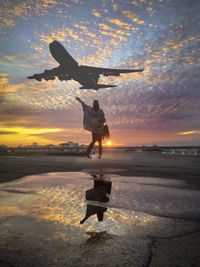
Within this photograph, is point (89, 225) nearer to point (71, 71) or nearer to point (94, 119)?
point (94, 119)

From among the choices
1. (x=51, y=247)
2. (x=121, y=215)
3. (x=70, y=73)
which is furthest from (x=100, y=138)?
(x=70, y=73)

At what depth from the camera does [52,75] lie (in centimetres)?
2852

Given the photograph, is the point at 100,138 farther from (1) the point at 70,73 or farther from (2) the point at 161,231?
(1) the point at 70,73

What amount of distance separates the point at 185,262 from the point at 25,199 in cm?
514

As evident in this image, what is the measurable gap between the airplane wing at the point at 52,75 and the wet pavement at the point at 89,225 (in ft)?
70.3

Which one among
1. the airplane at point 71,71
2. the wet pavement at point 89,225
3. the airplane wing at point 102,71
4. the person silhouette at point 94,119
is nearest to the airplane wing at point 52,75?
the airplane at point 71,71

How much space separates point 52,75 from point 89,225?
87.0 ft

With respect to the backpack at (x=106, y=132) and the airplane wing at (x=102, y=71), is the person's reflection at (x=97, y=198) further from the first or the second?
the airplane wing at (x=102, y=71)

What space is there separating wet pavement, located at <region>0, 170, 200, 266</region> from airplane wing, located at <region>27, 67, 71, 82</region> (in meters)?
21.4

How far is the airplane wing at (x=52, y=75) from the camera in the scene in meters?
27.1

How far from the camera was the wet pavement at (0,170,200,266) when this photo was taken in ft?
10.5

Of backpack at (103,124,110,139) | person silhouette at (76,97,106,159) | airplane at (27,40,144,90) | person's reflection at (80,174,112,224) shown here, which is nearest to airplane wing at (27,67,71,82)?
airplane at (27,40,144,90)

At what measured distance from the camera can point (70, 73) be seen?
26828 millimetres

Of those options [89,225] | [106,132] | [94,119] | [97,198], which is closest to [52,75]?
[94,119]
